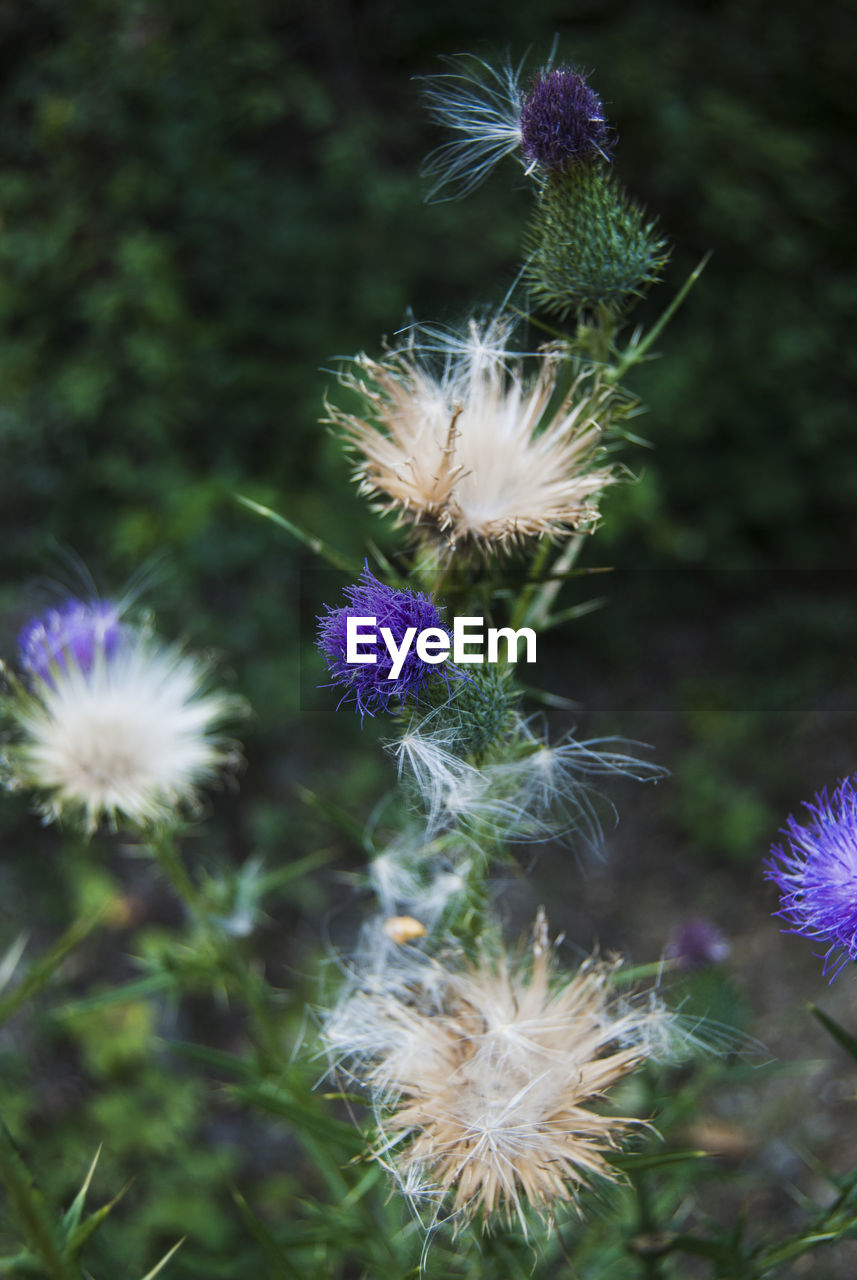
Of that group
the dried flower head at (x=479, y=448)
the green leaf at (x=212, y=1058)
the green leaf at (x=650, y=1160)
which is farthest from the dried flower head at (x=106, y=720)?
the green leaf at (x=650, y=1160)

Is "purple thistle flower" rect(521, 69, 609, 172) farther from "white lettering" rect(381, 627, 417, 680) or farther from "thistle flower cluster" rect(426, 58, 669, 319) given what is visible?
"white lettering" rect(381, 627, 417, 680)

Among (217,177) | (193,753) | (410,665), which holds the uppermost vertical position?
(217,177)

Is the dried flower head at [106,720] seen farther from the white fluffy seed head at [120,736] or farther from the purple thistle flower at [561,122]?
the purple thistle flower at [561,122]

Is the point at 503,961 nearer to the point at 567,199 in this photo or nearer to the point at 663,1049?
the point at 663,1049

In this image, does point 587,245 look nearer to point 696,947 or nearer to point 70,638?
point 70,638

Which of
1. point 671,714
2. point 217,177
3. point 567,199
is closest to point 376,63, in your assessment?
point 217,177

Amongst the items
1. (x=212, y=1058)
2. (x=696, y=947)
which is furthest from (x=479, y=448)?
(x=696, y=947)
